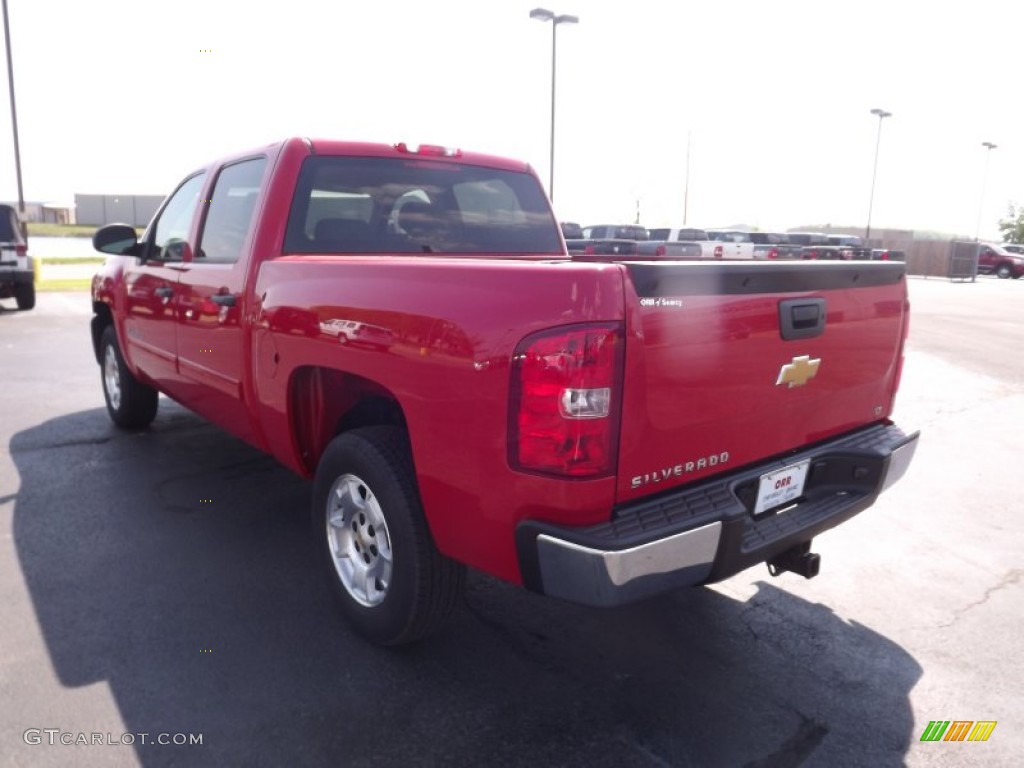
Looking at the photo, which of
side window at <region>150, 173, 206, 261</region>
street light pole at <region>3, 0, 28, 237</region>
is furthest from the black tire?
side window at <region>150, 173, 206, 261</region>

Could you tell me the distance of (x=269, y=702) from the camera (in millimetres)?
2725

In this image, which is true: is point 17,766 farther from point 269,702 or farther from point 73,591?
point 73,591

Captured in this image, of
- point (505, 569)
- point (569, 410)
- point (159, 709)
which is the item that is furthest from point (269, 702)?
point (569, 410)

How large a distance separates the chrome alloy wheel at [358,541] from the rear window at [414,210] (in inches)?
47.5

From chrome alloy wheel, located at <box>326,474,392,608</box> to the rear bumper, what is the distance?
0.85 metres

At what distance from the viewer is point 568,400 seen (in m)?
2.20

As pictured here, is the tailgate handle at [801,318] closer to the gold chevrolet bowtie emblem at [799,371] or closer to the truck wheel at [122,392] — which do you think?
the gold chevrolet bowtie emblem at [799,371]

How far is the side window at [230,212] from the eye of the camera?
12.8 feet

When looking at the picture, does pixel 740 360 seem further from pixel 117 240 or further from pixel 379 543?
pixel 117 240

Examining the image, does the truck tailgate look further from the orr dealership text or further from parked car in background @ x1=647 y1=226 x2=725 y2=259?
parked car in background @ x1=647 y1=226 x2=725 y2=259

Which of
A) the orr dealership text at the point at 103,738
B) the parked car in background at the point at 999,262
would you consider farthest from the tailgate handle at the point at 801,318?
the parked car in background at the point at 999,262

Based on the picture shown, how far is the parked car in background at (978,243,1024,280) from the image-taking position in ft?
134

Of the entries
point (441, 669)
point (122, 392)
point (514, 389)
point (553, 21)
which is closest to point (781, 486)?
point (514, 389)

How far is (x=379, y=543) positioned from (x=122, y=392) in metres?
3.94
